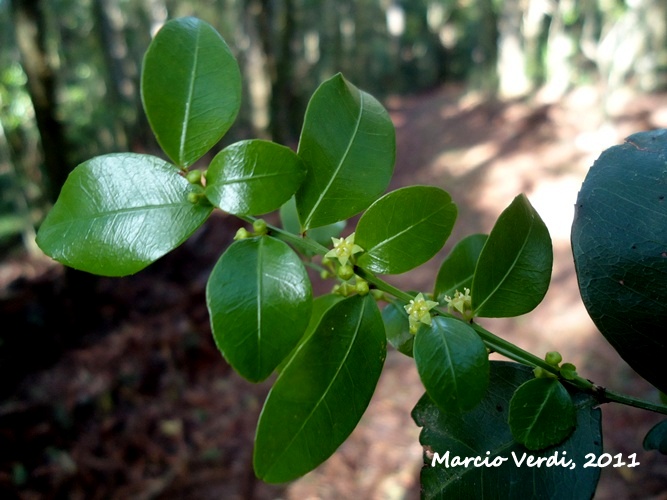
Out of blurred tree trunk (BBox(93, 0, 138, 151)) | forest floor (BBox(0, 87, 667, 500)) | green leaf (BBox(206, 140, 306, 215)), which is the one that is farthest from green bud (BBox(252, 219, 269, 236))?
blurred tree trunk (BBox(93, 0, 138, 151))

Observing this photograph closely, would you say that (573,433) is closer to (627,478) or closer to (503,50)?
(627,478)

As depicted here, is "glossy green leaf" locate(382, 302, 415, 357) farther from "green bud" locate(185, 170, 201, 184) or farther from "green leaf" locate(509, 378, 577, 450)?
"green bud" locate(185, 170, 201, 184)

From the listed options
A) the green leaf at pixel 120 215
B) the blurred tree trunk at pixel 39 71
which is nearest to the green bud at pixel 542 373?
the green leaf at pixel 120 215

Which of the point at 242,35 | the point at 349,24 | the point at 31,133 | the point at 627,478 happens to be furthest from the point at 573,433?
the point at 349,24

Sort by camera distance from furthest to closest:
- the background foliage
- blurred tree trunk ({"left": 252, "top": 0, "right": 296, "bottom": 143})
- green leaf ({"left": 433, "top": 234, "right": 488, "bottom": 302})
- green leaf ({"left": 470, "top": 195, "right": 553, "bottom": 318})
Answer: blurred tree trunk ({"left": 252, "top": 0, "right": 296, "bottom": 143})
the background foliage
green leaf ({"left": 433, "top": 234, "right": 488, "bottom": 302})
green leaf ({"left": 470, "top": 195, "right": 553, "bottom": 318})

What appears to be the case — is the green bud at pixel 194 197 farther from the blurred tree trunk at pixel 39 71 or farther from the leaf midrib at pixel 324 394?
the blurred tree trunk at pixel 39 71
